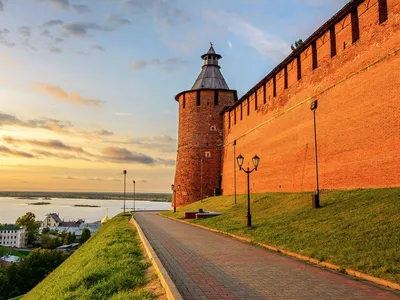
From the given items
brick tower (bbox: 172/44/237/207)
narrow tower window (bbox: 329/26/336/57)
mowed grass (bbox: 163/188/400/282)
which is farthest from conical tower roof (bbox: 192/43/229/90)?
mowed grass (bbox: 163/188/400/282)

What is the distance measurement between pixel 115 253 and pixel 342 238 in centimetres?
541

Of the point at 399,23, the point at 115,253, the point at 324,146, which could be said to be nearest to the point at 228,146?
the point at 324,146

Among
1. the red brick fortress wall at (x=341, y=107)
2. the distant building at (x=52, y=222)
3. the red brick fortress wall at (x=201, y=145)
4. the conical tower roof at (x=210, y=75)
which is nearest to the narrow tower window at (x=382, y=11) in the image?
the red brick fortress wall at (x=341, y=107)

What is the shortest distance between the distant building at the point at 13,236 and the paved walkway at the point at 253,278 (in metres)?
73.4

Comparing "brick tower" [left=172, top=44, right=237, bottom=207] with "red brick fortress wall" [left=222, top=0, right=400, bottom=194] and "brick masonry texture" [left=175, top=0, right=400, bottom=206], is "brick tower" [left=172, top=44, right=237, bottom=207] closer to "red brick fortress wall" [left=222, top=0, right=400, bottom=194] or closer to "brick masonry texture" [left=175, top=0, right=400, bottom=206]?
"brick masonry texture" [left=175, top=0, right=400, bottom=206]

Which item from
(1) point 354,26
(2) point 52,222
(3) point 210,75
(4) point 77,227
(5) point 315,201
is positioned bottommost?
(4) point 77,227

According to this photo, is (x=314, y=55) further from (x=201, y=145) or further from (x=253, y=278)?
(x=201, y=145)

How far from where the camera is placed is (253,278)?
20.6ft

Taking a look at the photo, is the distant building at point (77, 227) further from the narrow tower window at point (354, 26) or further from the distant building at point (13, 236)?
the narrow tower window at point (354, 26)

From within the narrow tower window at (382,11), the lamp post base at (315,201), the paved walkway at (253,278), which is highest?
the narrow tower window at (382,11)

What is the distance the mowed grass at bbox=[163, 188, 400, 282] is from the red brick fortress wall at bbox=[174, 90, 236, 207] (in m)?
19.8

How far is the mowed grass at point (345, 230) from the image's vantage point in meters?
6.73

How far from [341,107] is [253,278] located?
10.4 metres

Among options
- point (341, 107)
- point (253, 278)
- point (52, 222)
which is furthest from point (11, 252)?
point (253, 278)
